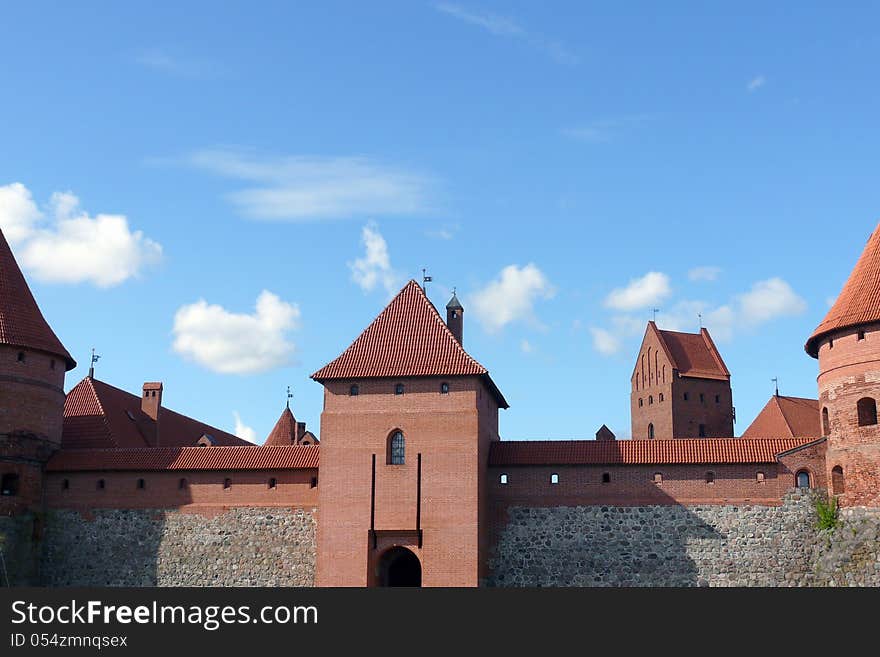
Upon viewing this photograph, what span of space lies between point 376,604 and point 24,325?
16806 millimetres

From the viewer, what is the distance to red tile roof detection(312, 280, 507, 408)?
26547 millimetres

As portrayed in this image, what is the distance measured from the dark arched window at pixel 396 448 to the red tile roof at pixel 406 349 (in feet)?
4.98

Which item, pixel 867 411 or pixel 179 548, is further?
pixel 179 548

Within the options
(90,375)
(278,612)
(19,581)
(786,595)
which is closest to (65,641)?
(278,612)

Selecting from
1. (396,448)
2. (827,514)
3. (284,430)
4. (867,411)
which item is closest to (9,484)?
(396,448)

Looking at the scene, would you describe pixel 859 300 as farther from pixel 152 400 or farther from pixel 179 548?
pixel 152 400

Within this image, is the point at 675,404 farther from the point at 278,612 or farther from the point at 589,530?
the point at 278,612

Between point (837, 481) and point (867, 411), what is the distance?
1.83 m

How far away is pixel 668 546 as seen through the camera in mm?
25984

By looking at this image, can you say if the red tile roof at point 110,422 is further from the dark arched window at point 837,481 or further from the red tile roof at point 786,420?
the red tile roof at point 786,420

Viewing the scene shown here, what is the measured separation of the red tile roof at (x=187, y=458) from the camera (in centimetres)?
2780

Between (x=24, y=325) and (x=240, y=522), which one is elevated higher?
(x=24, y=325)

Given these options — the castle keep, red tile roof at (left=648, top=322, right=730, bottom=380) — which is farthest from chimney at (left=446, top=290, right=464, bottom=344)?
red tile roof at (left=648, top=322, right=730, bottom=380)

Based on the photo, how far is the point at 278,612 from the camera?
1509 centimetres
